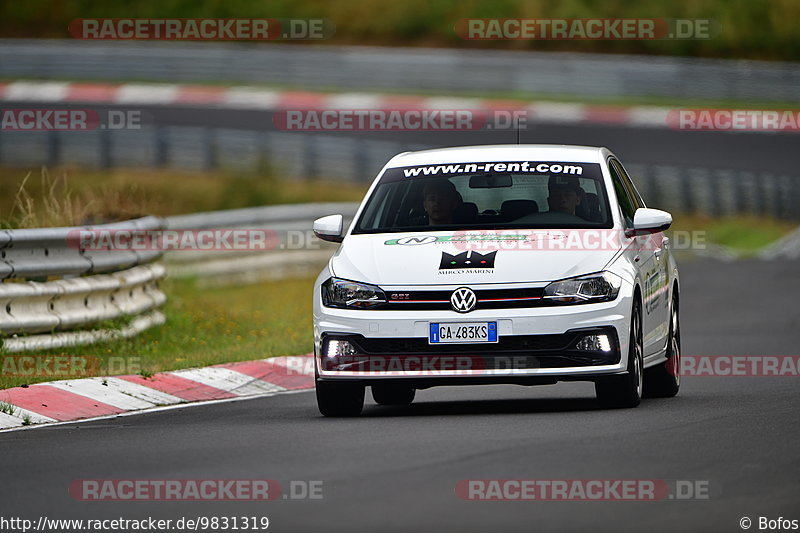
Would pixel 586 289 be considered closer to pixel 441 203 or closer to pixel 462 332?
pixel 462 332

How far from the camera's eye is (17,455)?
9.37 meters

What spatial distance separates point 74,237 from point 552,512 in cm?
795

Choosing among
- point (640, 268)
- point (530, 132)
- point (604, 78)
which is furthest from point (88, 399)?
point (604, 78)

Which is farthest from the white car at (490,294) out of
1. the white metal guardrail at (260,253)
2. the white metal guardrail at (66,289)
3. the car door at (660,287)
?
the white metal guardrail at (260,253)

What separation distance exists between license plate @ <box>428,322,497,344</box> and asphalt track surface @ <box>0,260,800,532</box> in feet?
1.59

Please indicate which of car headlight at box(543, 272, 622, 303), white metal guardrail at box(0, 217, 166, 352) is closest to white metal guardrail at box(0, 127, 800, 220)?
white metal guardrail at box(0, 217, 166, 352)

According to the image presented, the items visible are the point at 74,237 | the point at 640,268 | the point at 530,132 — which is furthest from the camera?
the point at 530,132

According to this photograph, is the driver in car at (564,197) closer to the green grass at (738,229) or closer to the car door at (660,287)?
the car door at (660,287)

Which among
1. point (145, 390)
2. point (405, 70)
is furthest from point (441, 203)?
point (405, 70)

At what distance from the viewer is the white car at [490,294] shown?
35.1 feet

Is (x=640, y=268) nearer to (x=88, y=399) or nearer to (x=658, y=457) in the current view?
(x=658, y=457)

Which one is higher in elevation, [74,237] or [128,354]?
[74,237]

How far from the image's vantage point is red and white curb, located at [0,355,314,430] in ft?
37.8

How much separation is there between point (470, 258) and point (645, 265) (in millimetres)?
1492
